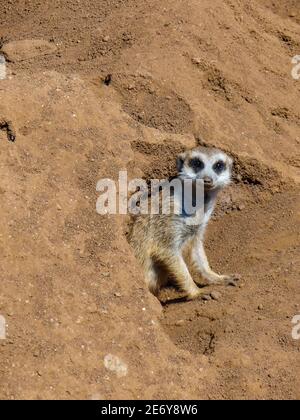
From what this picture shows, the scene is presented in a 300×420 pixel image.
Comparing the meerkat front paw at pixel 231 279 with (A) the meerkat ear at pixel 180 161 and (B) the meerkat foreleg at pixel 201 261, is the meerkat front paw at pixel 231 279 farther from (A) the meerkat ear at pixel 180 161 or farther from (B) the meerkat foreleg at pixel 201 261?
(A) the meerkat ear at pixel 180 161

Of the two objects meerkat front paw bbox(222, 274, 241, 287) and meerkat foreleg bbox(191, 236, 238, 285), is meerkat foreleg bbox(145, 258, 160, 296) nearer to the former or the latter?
meerkat foreleg bbox(191, 236, 238, 285)

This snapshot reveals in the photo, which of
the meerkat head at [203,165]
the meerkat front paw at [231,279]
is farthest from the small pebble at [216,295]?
the meerkat head at [203,165]

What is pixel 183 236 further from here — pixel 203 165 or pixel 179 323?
pixel 179 323

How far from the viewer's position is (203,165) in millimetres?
5473

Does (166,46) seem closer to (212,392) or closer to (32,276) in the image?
(32,276)

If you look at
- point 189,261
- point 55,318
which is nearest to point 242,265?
point 189,261

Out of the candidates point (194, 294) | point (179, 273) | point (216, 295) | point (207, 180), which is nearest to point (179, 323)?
point (216, 295)

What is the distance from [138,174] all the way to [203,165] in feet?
1.66

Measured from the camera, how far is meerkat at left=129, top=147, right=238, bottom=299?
5.48m

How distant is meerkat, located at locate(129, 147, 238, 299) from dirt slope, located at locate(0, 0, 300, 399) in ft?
0.65

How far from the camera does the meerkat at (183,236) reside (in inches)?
216

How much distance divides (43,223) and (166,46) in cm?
257

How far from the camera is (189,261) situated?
6008 mm

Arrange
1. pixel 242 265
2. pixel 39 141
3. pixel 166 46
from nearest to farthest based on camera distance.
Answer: pixel 39 141 < pixel 242 265 < pixel 166 46
